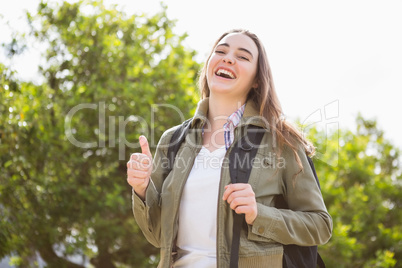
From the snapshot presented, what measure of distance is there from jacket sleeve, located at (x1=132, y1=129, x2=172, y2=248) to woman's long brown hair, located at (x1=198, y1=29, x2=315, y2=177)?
1.80 ft

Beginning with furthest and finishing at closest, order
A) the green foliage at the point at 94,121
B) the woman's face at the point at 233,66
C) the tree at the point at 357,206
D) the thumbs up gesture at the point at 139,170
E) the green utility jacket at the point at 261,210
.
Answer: the tree at the point at 357,206 < the green foliage at the point at 94,121 < the woman's face at the point at 233,66 < the thumbs up gesture at the point at 139,170 < the green utility jacket at the point at 261,210

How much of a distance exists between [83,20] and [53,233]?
3155mm

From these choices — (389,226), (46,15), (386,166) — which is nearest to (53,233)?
(46,15)

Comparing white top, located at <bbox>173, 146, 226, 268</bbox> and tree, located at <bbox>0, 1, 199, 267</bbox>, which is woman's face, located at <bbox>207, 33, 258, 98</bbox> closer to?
white top, located at <bbox>173, 146, 226, 268</bbox>

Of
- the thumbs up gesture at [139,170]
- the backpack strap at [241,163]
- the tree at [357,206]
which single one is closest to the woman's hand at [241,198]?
the backpack strap at [241,163]

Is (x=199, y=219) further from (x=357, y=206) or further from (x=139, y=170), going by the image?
(x=357, y=206)

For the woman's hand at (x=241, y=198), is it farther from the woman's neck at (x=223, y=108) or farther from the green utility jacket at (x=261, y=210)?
the woman's neck at (x=223, y=108)

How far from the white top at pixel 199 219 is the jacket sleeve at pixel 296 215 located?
0.68 ft

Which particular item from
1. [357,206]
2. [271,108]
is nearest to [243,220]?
[271,108]

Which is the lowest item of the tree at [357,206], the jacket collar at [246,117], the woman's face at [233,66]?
the tree at [357,206]

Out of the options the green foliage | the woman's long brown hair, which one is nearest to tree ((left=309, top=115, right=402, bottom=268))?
the green foliage

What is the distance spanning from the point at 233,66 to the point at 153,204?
2.72 feet

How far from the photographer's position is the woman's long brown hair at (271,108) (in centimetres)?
228

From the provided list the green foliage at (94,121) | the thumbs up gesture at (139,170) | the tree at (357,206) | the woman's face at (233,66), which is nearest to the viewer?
the thumbs up gesture at (139,170)
